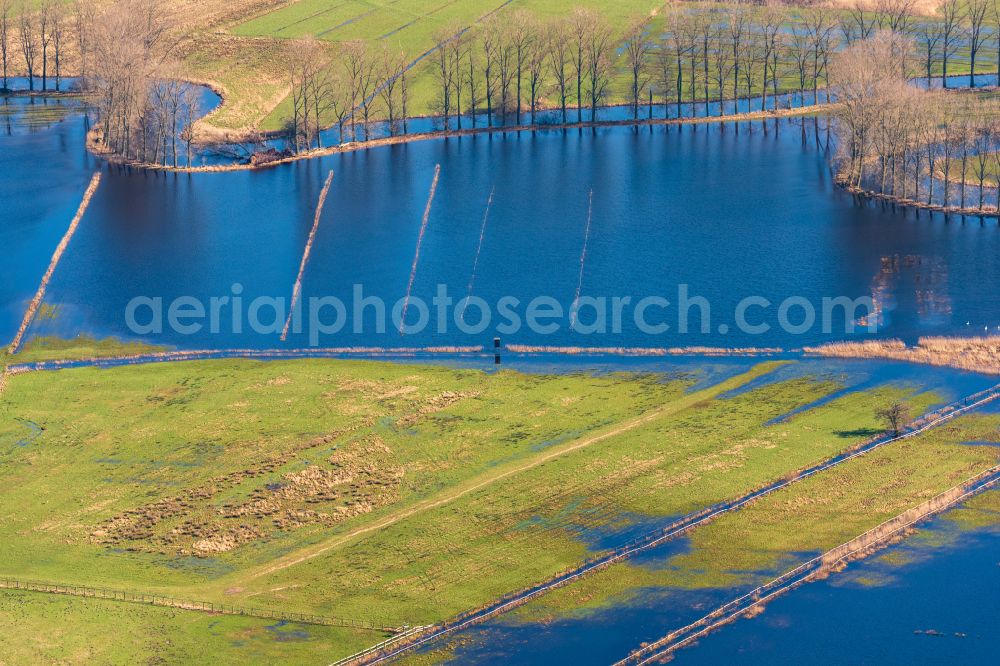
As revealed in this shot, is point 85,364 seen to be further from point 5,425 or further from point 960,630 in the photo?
point 960,630

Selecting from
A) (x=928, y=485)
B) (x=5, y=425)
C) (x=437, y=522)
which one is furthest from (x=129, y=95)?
(x=928, y=485)

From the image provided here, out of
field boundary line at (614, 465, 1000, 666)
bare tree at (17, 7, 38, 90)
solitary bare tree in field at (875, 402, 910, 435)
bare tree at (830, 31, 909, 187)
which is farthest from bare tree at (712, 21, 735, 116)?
field boundary line at (614, 465, 1000, 666)

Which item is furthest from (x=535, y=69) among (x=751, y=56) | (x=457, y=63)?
(x=751, y=56)

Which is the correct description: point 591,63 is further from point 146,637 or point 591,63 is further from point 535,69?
point 146,637

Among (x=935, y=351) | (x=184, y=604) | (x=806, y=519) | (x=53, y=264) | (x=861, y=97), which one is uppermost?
(x=861, y=97)

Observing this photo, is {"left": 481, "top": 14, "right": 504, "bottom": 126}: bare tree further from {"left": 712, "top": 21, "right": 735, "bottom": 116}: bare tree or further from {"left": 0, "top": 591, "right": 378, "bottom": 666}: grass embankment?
{"left": 0, "top": 591, "right": 378, "bottom": 666}: grass embankment

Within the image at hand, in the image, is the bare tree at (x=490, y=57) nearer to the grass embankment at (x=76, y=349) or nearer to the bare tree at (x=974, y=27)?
the bare tree at (x=974, y=27)
